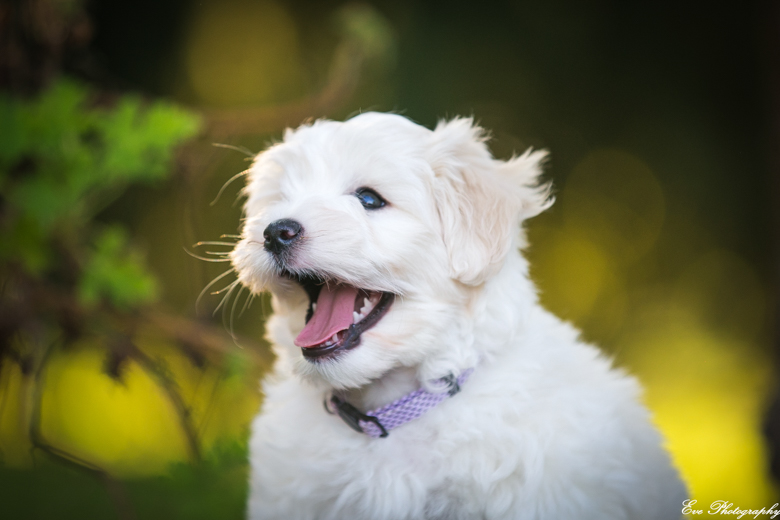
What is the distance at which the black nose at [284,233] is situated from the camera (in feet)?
7.09

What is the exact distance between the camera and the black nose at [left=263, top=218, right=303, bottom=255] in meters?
2.16

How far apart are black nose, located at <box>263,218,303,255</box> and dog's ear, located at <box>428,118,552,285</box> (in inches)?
24.0

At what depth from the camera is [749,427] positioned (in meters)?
5.42

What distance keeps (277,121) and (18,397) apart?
2.53 metres

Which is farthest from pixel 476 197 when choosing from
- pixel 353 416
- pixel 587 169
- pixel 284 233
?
pixel 587 169

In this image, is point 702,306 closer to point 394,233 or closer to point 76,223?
point 394,233

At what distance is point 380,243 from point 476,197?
48 centimetres

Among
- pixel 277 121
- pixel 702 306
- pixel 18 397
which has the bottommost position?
pixel 18 397

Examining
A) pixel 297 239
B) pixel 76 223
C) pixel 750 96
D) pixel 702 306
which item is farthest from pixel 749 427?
pixel 76 223

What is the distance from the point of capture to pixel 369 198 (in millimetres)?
2373

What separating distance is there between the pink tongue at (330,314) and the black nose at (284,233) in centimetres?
31
